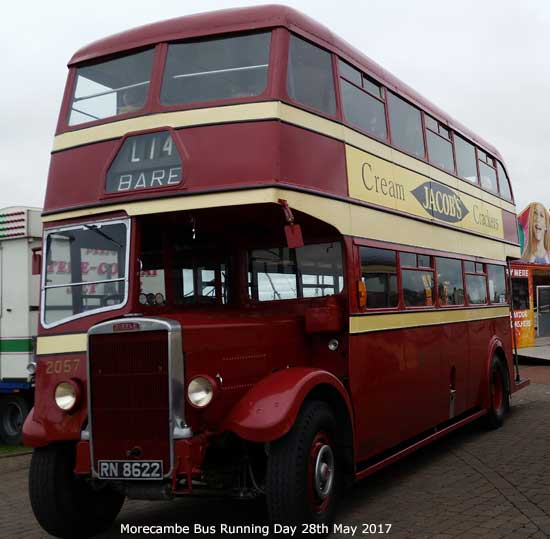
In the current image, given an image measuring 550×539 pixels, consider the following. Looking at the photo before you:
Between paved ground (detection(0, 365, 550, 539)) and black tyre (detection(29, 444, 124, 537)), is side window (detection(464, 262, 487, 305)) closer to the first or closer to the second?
paved ground (detection(0, 365, 550, 539))

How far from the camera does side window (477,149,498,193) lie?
37.7 ft

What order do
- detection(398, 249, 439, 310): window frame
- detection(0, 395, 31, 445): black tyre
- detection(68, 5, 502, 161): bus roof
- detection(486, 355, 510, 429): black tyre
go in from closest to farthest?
detection(68, 5, 502, 161): bus roof < detection(398, 249, 439, 310): window frame < detection(486, 355, 510, 429): black tyre < detection(0, 395, 31, 445): black tyre

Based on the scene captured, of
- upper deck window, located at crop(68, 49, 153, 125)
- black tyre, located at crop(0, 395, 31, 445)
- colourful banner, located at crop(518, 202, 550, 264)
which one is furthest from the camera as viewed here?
colourful banner, located at crop(518, 202, 550, 264)

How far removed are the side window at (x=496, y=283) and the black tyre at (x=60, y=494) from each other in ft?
23.0

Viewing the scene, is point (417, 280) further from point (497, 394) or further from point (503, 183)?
point (503, 183)

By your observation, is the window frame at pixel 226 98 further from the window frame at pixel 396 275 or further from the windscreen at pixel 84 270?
the window frame at pixel 396 275

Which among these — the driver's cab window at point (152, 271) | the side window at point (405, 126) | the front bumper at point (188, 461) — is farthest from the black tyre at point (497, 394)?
the front bumper at point (188, 461)

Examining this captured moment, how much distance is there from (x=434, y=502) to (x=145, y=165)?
12.5ft

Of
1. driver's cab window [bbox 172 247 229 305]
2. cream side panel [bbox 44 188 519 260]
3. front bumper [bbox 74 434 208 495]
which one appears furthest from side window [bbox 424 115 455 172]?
front bumper [bbox 74 434 208 495]

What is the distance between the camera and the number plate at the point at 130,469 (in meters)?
5.29

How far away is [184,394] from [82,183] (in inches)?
82.9

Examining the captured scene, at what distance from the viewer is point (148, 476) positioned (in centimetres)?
530

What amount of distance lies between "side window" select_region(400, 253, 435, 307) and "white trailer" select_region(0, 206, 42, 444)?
583 centimetres

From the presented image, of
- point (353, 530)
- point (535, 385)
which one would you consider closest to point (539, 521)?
point (353, 530)
